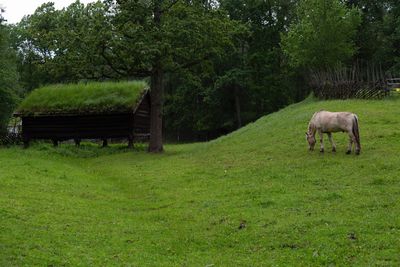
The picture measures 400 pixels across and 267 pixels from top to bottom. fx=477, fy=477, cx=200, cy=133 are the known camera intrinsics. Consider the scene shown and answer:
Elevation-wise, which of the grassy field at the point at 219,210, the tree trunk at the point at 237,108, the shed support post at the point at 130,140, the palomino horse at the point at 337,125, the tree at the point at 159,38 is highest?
the tree at the point at 159,38

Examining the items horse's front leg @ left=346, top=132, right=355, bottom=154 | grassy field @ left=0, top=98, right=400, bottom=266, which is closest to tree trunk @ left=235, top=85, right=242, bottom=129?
grassy field @ left=0, top=98, right=400, bottom=266

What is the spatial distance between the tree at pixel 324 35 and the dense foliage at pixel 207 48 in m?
0.09

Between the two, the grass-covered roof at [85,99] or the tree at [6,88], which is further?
the tree at [6,88]

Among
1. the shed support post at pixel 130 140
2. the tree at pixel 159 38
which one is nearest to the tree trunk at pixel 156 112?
the tree at pixel 159 38

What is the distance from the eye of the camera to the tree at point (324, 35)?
42.8 m

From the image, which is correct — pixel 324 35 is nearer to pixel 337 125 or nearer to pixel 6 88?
pixel 337 125

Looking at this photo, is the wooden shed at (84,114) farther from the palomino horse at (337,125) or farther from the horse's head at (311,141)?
the palomino horse at (337,125)

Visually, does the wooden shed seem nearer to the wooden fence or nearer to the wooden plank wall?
the wooden plank wall

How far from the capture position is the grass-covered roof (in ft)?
120

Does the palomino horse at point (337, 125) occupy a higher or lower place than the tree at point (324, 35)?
lower

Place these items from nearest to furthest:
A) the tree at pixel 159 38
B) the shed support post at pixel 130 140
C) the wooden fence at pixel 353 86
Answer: the tree at pixel 159 38, the wooden fence at pixel 353 86, the shed support post at pixel 130 140

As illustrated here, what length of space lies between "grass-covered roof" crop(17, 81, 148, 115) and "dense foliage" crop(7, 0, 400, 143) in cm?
169

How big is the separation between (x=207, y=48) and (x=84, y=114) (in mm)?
12099

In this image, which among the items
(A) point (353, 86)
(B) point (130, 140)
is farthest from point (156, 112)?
(A) point (353, 86)
